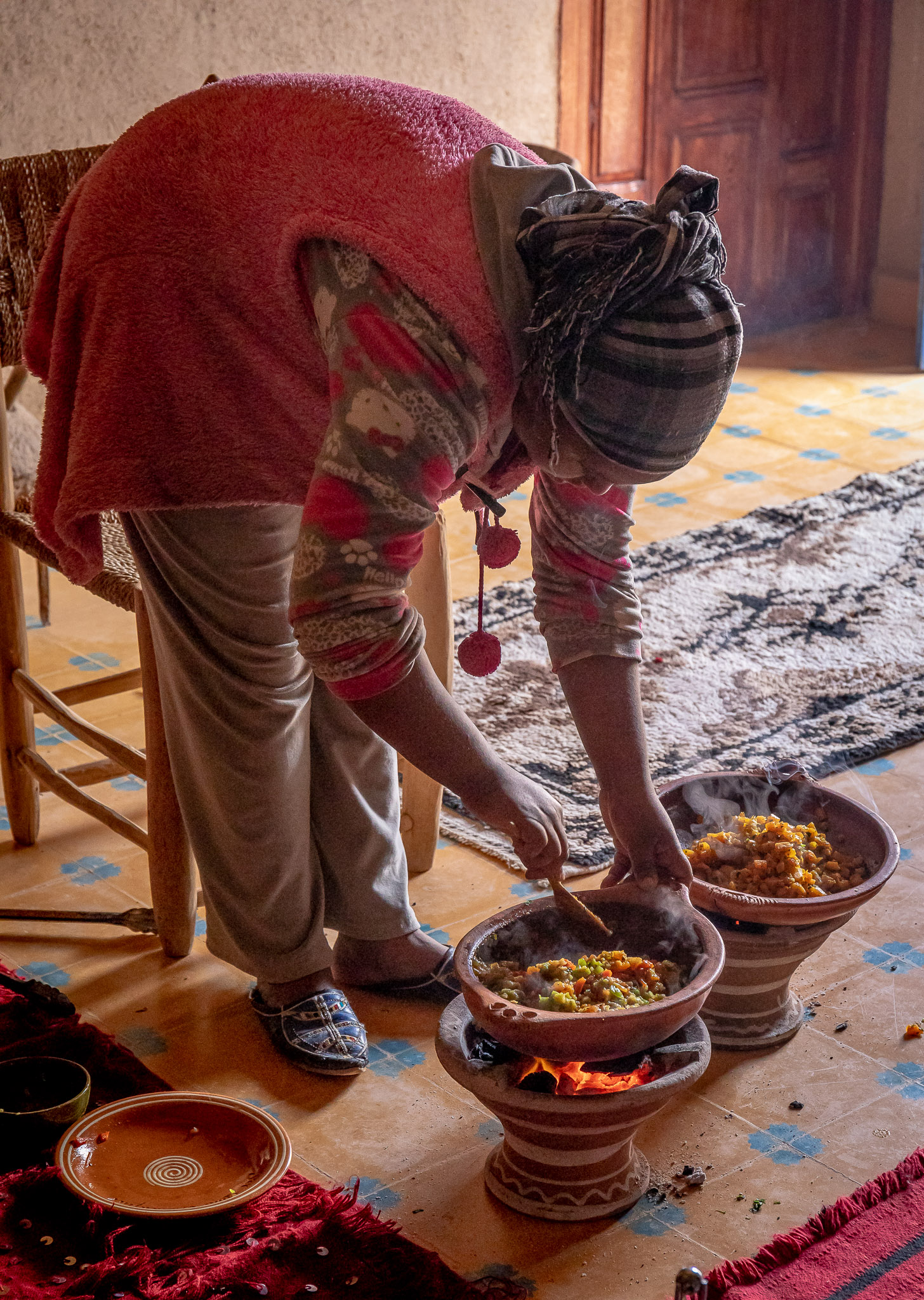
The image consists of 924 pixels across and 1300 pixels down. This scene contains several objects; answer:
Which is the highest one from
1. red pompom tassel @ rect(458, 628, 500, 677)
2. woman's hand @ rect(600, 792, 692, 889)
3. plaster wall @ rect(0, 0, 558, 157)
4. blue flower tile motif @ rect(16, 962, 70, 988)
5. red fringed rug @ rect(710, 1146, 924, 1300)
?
plaster wall @ rect(0, 0, 558, 157)

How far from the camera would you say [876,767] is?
2504mm

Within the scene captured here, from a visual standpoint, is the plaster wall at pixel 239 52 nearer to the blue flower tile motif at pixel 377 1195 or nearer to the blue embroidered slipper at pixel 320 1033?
the blue embroidered slipper at pixel 320 1033

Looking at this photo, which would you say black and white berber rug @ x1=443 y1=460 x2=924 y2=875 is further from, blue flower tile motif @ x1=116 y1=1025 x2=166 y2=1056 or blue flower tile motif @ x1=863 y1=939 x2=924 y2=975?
blue flower tile motif @ x1=116 y1=1025 x2=166 y2=1056

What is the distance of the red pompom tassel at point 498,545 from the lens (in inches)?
62.7

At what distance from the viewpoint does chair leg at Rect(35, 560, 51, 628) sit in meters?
3.02

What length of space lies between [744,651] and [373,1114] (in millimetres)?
1501

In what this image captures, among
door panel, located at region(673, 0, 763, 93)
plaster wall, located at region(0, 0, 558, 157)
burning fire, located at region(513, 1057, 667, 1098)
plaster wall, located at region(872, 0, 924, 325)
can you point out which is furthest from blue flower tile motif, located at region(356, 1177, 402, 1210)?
plaster wall, located at region(872, 0, 924, 325)

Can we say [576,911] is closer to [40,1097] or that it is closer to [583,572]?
[583,572]

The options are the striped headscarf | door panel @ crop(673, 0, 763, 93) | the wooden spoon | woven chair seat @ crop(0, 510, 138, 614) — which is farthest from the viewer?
door panel @ crop(673, 0, 763, 93)

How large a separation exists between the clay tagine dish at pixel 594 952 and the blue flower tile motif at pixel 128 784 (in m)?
1.08

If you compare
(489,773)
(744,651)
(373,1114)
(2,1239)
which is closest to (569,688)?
(489,773)

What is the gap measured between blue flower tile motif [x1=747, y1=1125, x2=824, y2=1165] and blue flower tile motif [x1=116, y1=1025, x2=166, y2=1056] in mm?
734

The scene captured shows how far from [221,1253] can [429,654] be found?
92cm

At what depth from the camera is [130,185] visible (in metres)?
1.46
